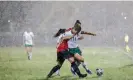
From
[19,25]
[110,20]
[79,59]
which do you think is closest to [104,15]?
[110,20]

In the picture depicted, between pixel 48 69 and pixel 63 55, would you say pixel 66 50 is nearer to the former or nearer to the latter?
pixel 63 55

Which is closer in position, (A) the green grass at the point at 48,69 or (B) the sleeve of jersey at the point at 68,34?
(B) the sleeve of jersey at the point at 68,34

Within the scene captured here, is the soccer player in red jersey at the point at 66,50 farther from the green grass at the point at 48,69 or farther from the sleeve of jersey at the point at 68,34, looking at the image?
the green grass at the point at 48,69

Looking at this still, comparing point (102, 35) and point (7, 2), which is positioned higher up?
point (7, 2)

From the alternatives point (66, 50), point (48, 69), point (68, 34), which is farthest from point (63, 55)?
point (48, 69)

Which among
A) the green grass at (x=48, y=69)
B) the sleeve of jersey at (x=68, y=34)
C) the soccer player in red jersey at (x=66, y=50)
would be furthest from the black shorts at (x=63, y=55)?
the green grass at (x=48, y=69)

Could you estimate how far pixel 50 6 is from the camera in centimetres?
6669

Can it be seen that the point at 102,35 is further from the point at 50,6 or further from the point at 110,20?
the point at 50,6

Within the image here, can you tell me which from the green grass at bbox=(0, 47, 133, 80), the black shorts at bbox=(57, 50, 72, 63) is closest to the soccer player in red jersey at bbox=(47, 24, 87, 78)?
the black shorts at bbox=(57, 50, 72, 63)

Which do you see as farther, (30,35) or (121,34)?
(121,34)

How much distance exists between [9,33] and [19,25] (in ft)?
14.7

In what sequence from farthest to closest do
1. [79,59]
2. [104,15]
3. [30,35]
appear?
[104,15]
[30,35]
[79,59]

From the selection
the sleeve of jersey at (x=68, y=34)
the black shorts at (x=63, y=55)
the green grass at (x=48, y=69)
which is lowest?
the green grass at (x=48, y=69)

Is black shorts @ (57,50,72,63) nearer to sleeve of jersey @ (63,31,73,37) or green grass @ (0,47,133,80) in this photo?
sleeve of jersey @ (63,31,73,37)
